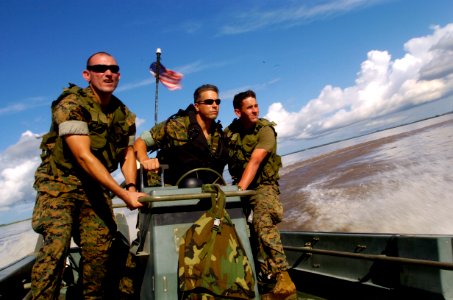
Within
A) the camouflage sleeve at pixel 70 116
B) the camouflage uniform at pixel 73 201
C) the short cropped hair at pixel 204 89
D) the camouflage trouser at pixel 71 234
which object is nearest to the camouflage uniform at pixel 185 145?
the short cropped hair at pixel 204 89

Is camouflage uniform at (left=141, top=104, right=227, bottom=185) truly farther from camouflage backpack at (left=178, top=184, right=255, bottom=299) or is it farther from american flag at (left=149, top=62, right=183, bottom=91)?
american flag at (left=149, top=62, right=183, bottom=91)

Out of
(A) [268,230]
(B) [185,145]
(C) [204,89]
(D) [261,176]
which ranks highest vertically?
(C) [204,89]

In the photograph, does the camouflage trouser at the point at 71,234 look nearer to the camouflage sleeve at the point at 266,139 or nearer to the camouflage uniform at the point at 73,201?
the camouflage uniform at the point at 73,201

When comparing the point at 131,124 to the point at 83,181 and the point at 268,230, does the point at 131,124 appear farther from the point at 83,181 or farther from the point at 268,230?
the point at 268,230

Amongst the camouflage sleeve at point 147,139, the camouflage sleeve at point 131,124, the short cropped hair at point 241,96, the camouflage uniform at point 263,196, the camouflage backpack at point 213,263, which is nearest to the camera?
the camouflage backpack at point 213,263

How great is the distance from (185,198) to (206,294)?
0.67m

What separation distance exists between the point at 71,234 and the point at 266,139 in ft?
7.30

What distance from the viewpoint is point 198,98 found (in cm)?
385

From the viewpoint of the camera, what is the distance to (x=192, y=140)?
379 centimetres

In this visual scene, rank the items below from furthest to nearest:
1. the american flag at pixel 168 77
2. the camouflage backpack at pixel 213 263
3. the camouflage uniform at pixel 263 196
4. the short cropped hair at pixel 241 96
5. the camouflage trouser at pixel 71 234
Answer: the american flag at pixel 168 77
the short cropped hair at pixel 241 96
the camouflage uniform at pixel 263 196
the camouflage trouser at pixel 71 234
the camouflage backpack at pixel 213 263

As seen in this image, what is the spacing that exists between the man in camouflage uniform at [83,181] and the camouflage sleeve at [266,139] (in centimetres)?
147

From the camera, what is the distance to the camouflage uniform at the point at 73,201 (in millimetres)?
2732

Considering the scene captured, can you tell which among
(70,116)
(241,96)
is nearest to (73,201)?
(70,116)

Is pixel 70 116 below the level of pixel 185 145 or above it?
above
